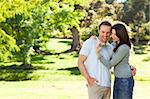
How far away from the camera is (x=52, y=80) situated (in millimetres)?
25375

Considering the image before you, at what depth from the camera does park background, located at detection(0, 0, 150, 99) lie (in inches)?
640

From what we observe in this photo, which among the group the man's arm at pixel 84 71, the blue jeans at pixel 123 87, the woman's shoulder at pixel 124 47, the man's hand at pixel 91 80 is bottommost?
the blue jeans at pixel 123 87

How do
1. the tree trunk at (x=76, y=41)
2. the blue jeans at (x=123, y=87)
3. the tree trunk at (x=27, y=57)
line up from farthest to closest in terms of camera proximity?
the tree trunk at (x=76, y=41) → the tree trunk at (x=27, y=57) → the blue jeans at (x=123, y=87)

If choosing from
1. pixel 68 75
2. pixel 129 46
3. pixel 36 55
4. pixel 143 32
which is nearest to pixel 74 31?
pixel 36 55

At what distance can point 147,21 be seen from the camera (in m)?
59.1

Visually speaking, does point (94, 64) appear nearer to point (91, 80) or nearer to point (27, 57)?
point (91, 80)

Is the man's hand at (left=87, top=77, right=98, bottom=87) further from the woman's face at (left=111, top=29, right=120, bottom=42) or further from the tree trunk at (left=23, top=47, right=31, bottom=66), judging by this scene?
the tree trunk at (left=23, top=47, right=31, bottom=66)

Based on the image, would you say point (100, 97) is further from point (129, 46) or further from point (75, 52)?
point (75, 52)

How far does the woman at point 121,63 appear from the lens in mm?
6098

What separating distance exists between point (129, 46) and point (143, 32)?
165 ft

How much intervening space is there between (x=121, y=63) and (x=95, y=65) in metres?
0.43

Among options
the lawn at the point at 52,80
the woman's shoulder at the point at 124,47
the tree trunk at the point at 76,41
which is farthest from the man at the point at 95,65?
the tree trunk at the point at 76,41

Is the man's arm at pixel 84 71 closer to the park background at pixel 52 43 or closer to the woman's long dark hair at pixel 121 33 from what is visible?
the woman's long dark hair at pixel 121 33

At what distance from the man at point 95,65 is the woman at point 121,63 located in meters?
0.13
